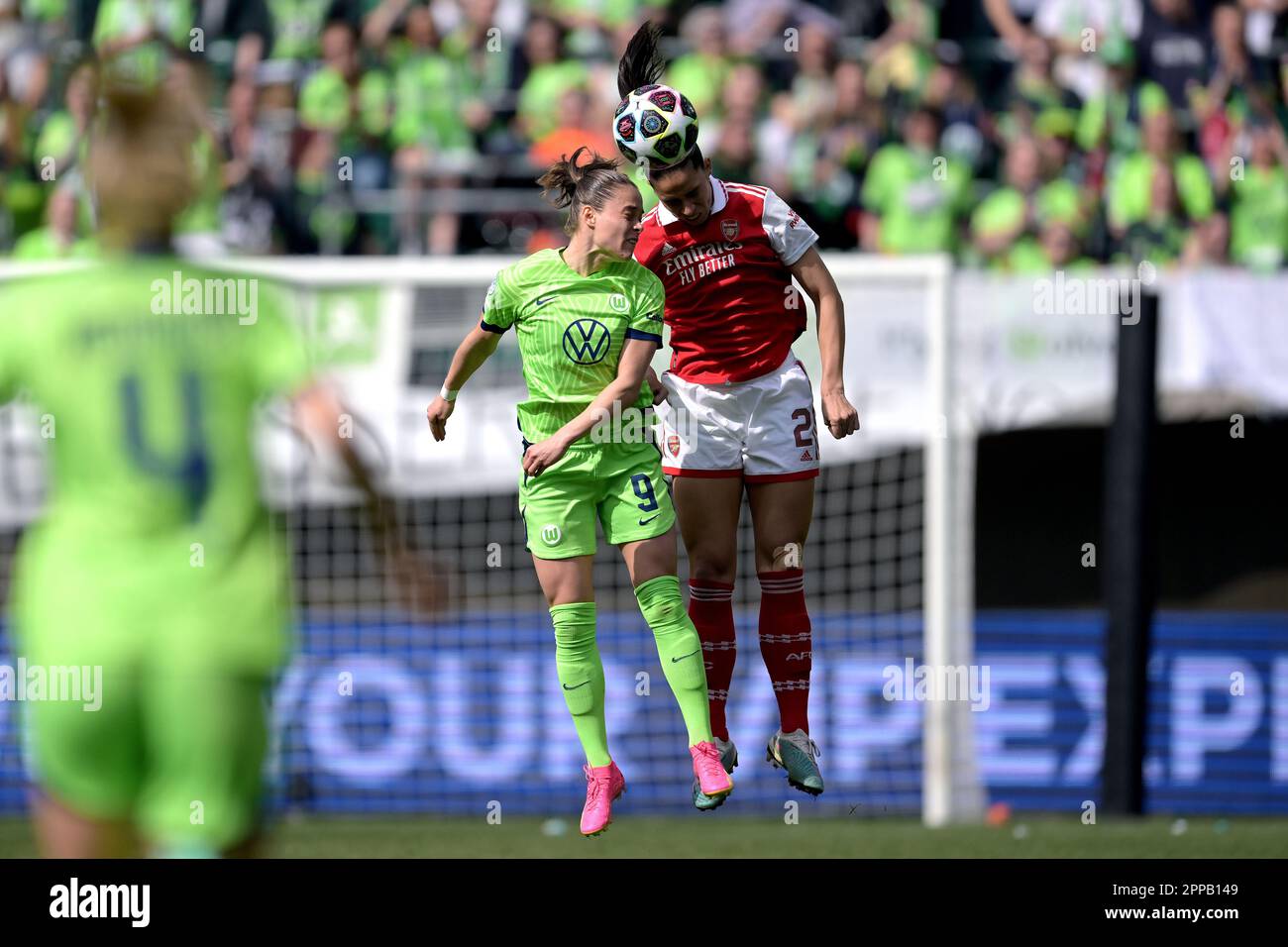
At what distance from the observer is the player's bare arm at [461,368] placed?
743 cm

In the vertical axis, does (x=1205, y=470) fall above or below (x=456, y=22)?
below

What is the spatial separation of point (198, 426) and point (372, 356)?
8.62m

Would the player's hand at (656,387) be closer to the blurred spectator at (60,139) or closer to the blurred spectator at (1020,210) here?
the blurred spectator at (1020,210)

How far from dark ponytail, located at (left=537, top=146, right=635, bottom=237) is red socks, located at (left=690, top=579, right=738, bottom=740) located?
5.42 ft

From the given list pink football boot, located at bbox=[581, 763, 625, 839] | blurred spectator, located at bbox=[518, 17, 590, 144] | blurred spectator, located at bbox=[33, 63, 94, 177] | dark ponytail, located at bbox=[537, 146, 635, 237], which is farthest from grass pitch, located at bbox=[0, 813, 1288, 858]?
blurred spectator, located at bbox=[518, 17, 590, 144]

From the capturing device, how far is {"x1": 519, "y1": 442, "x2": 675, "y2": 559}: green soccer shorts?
7492 mm

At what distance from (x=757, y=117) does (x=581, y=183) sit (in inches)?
337

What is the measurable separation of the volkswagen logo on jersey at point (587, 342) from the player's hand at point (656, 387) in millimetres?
197

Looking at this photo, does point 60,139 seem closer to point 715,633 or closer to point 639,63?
point 639,63

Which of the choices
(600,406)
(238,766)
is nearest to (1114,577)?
(600,406)

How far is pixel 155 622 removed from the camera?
15.5 feet

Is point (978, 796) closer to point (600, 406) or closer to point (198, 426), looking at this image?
point (600, 406)

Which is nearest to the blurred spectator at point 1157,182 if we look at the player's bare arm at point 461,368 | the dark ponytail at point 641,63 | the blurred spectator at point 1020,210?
the blurred spectator at point 1020,210

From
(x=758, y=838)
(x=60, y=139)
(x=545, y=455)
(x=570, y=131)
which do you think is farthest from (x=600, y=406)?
(x=60, y=139)
